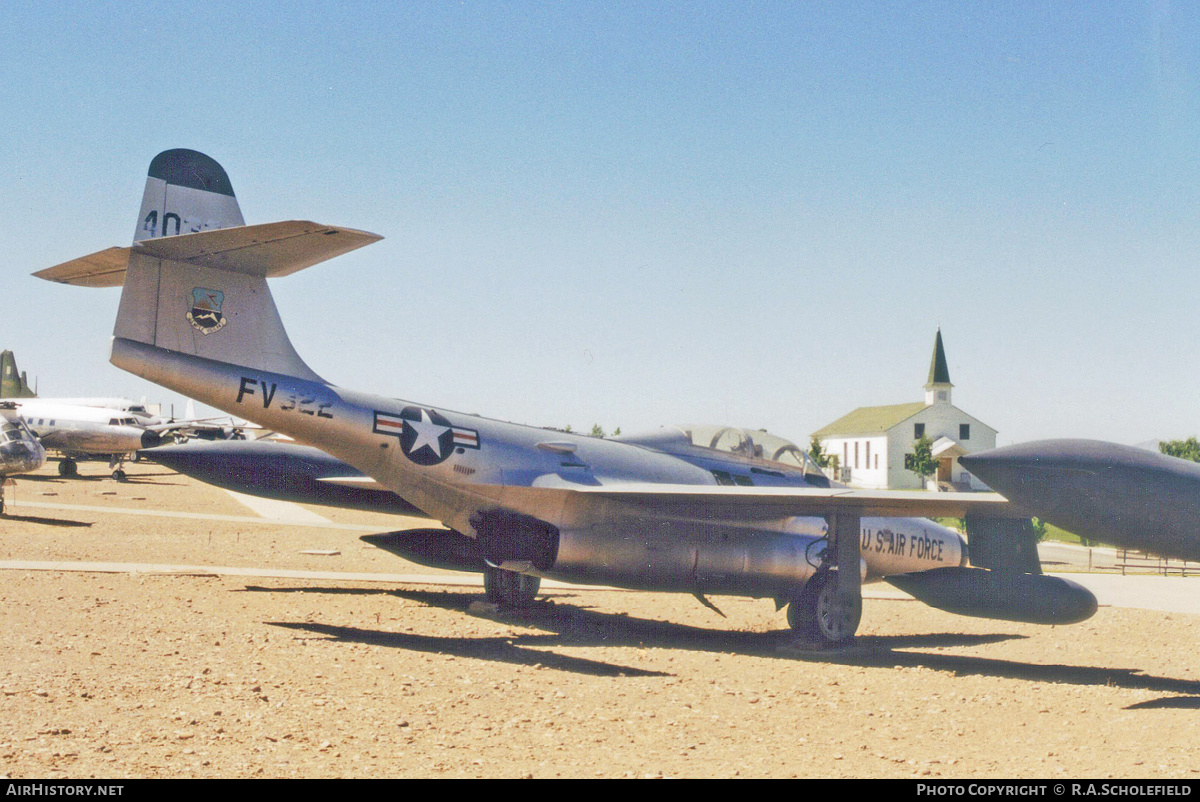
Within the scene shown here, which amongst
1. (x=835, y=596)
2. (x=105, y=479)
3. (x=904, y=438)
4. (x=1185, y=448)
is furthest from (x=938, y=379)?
(x=835, y=596)

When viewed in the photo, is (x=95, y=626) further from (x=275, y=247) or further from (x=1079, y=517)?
(x=1079, y=517)

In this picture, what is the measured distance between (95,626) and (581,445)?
604 centimetres

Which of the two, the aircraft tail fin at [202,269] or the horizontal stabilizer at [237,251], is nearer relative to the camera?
the horizontal stabilizer at [237,251]

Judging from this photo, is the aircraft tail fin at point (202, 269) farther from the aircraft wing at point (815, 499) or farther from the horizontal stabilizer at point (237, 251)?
the aircraft wing at point (815, 499)

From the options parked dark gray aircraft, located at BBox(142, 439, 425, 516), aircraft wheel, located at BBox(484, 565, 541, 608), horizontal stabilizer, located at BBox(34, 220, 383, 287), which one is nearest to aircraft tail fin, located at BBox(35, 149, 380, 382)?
horizontal stabilizer, located at BBox(34, 220, 383, 287)

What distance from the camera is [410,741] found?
6.14 metres

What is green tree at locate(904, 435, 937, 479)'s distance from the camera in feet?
258

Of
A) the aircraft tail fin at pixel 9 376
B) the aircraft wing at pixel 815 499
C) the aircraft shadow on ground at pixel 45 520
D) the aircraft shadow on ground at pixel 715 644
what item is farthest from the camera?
the aircraft tail fin at pixel 9 376

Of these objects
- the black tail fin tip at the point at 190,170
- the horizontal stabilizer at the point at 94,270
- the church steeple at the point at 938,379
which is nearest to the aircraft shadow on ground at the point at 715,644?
the horizontal stabilizer at the point at 94,270

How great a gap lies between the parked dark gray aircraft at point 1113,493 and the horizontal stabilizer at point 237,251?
20.3 ft

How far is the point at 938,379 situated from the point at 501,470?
93.6m

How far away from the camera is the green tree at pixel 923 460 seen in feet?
258

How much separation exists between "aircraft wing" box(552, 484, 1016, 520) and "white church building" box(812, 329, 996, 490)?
6970 cm

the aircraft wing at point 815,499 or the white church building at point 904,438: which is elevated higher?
the white church building at point 904,438
